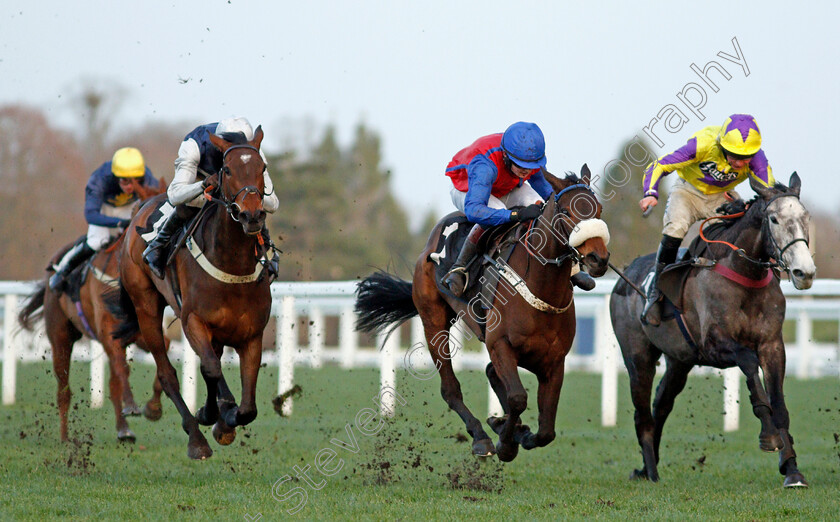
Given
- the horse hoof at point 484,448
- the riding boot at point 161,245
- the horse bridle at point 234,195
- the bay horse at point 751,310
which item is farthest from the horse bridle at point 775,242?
the riding boot at point 161,245

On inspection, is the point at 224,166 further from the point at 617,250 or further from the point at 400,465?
the point at 617,250

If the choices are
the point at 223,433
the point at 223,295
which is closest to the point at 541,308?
the point at 223,295

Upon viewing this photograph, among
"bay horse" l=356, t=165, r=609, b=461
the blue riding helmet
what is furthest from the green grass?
the blue riding helmet

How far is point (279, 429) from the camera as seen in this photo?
8.71 meters

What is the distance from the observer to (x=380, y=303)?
721 cm

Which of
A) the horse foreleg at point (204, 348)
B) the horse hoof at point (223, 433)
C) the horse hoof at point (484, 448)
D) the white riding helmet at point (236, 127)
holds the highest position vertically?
the white riding helmet at point (236, 127)

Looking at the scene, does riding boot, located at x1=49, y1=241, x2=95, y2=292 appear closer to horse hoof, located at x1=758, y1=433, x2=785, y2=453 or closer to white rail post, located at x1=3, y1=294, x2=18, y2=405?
white rail post, located at x1=3, y1=294, x2=18, y2=405

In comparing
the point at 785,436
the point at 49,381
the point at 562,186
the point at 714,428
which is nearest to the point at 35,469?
the point at 562,186

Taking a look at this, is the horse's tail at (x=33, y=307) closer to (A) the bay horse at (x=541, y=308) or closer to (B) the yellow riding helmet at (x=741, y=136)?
(A) the bay horse at (x=541, y=308)

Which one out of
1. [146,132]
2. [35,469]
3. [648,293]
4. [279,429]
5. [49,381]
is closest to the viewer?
[35,469]

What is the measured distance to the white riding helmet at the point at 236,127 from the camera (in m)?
5.85

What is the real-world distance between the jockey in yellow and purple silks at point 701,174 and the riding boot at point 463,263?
106 cm

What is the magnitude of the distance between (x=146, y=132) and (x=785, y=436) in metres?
25.8

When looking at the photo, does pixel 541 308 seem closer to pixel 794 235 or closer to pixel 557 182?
pixel 557 182
